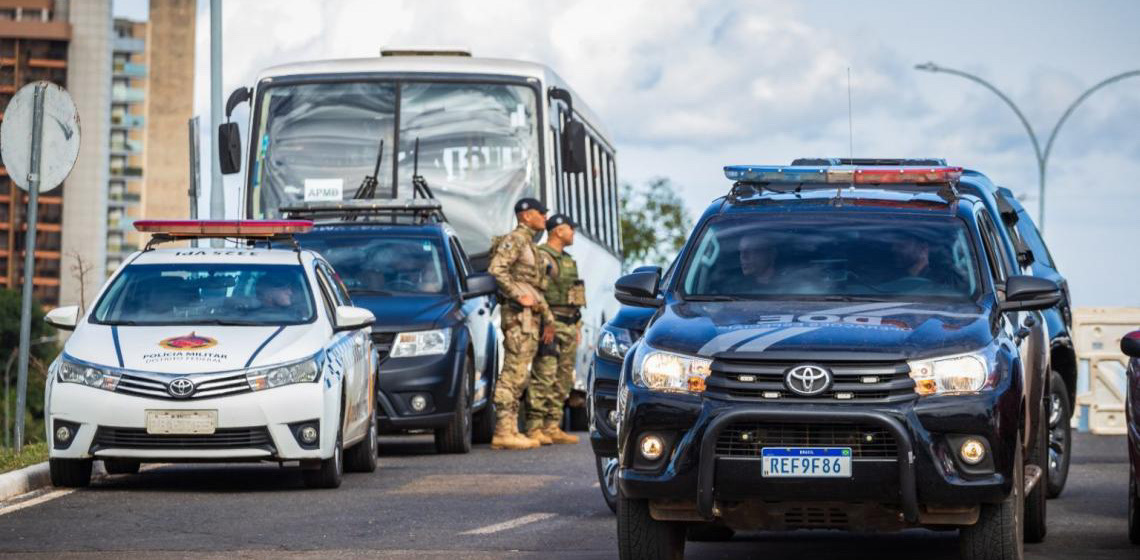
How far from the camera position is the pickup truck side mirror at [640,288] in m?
9.91

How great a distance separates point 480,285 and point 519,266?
122cm

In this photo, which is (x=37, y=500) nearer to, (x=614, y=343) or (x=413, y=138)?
(x=614, y=343)

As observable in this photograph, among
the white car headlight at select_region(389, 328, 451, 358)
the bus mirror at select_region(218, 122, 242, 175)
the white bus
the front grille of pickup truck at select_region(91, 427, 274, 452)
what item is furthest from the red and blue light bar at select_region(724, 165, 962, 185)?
the bus mirror at select_region(218, 122, 242, 175)

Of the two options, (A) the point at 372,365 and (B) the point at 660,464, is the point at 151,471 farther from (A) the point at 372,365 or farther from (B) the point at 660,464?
(B) the point at 660,464

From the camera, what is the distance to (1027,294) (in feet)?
31.6

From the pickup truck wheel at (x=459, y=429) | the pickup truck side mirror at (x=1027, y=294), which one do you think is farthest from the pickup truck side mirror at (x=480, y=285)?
the pickup truck side mirror at (x=1027, y=294)

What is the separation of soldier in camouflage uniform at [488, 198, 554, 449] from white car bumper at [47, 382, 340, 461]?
4.99 m

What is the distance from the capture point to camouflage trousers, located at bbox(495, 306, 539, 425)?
19.1 m

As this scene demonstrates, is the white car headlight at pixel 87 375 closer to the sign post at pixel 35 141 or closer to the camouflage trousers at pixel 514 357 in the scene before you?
the sign post at pixel 35 141

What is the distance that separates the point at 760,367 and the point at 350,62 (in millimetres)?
14671

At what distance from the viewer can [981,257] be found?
999 cm

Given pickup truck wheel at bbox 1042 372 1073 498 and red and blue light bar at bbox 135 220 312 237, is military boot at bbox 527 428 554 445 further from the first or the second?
pickup truck wheel at bbox 1042 372 1073 498

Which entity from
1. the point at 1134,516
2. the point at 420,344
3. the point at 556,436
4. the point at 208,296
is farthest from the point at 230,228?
the point at 1134,516

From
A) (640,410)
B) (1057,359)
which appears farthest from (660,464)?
(1057,359)
